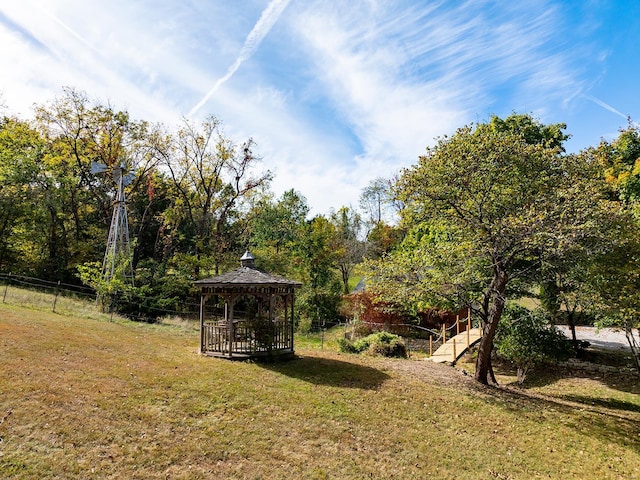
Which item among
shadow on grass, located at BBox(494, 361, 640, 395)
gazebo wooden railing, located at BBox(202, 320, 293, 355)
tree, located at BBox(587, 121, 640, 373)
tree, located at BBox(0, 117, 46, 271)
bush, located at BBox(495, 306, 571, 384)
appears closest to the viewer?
tree, located at BBox(587, 121, 640, 373)

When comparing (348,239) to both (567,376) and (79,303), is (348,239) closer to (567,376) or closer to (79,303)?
(567,376)

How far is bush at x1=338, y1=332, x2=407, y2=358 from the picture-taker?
15.6 meters

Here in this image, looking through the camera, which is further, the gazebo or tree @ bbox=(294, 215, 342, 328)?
tree @ bbox=(294, 215, 342, 328)

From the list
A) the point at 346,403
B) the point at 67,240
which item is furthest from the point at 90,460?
the point at 67,240

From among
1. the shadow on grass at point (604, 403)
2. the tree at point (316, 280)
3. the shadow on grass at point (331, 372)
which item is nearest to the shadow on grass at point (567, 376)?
the shadow on grass at point (604, 403)

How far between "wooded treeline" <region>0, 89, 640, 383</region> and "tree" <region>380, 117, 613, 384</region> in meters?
0.04

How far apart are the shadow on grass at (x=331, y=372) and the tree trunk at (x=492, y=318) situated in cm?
317

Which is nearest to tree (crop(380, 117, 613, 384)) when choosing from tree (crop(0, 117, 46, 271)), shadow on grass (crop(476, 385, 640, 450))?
shadow on grass (crop(476, 385, 640, 450))

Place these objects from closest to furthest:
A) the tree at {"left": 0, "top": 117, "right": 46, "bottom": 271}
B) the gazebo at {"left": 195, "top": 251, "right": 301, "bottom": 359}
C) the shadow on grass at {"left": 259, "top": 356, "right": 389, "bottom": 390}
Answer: the shadow on grass at {"left": 259, "top": 356, "right": 389, "bottom": 390} < the gazebo at {"left": 195, "top": 251, "right": 301, "bottom": 359} < the tree at {"left": 0, "top": 117, "right": 46, "bottom": 271}

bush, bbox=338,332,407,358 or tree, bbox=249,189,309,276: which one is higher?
tree, bbox=249,189,309,276

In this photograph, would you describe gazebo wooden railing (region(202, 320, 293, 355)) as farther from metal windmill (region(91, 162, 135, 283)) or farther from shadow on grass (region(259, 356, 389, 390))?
metal windmill (region(91, 162, 135, 283))

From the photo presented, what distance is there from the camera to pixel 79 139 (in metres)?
25.1

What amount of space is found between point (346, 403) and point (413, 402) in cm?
182

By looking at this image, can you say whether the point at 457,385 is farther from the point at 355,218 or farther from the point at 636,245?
the point at 355,218
